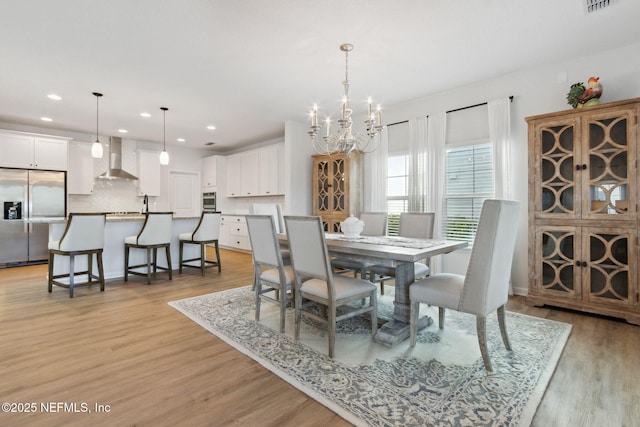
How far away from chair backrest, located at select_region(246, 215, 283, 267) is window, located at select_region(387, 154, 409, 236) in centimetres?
267

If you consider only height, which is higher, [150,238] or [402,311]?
[150,238]

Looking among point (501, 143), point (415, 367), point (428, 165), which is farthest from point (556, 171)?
point (415, 367)

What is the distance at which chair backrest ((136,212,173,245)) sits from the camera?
4109 millimetres

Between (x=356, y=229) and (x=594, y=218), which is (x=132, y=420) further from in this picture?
(x=594, y=218)

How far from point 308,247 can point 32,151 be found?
620 centimetres

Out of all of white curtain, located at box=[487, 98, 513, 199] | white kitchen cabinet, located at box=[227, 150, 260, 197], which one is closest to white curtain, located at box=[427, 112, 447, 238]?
white curtain, located at box=[487, 98, 513, 199]

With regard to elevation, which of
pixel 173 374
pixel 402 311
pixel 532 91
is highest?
pixel 532 91

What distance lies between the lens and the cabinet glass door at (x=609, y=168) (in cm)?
278

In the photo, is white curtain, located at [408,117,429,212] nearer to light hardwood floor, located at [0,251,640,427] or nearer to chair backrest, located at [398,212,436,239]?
chair backrest, located at [398,212,436,239]

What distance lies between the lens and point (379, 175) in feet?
16.2

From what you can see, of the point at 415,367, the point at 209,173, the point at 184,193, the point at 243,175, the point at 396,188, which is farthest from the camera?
the point at 209,173

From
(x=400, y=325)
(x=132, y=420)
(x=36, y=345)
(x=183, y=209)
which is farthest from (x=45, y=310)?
(x=183, y=209)

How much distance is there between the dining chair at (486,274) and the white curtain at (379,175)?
9.14 feet

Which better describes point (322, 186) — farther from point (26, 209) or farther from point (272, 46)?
point (26, 209)
